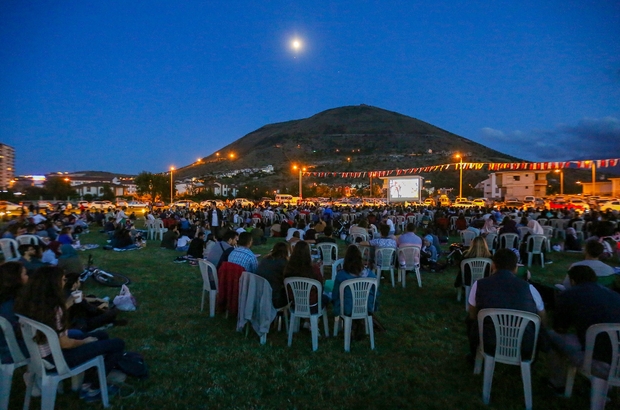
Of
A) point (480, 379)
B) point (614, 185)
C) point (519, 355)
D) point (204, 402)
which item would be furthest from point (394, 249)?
point (614, 185)

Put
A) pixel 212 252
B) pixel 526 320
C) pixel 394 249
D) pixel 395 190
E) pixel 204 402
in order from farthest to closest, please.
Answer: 1. pixel 395 190
2. pixel 394 249
3. pixel 212 252
4. pixel 204 402
5. pixel 526 320

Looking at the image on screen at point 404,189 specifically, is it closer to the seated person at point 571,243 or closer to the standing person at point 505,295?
the seated person at point 571,243

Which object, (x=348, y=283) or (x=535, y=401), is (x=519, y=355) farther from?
(x=348, y=283)

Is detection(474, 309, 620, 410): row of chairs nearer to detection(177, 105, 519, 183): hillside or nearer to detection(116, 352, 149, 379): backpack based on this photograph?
detection(116, 352, 149, 379): backpack

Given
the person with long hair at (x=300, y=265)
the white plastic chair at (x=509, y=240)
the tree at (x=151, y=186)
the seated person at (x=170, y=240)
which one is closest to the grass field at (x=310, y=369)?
the person with long hair at (x=300, y=265)

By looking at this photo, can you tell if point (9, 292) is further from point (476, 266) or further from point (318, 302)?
point (476, 266)

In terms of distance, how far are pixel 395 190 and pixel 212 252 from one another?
31.3m

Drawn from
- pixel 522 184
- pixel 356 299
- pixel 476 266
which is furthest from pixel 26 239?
pixel 522 184

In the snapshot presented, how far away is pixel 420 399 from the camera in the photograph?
132 inches

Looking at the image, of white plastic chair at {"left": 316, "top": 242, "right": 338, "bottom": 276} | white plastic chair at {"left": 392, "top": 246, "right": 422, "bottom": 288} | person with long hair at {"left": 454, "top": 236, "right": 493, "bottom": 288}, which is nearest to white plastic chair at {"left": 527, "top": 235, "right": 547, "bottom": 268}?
white plastic chair at {"left": 392, "top": 246, "right": 422, "bottom": 288}

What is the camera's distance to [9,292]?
10.7 ft

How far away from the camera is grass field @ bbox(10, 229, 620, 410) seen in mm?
3324

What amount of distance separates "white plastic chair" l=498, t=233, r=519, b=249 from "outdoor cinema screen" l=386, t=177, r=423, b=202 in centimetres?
2486

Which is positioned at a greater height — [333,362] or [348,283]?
[348,283]
